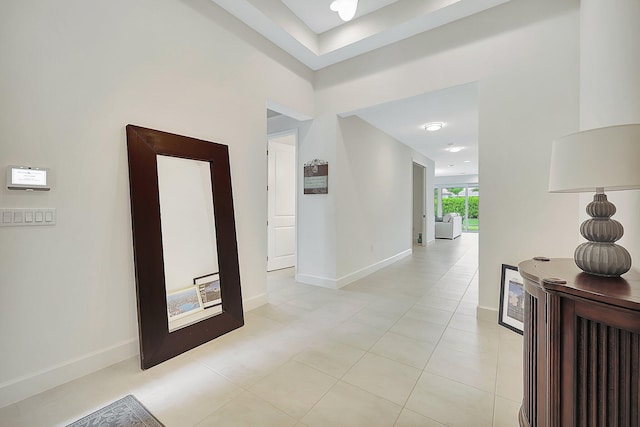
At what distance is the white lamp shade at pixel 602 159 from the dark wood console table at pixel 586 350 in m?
0.37

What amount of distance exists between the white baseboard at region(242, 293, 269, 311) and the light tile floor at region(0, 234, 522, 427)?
90 millimetres

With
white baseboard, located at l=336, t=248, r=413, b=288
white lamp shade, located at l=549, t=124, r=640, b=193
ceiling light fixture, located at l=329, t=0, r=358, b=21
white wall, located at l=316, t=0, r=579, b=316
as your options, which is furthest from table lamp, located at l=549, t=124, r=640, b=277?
white baseboard, located at l=336, t=248, r=413, b=288

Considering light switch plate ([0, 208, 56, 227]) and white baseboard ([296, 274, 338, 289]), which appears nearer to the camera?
light switch plate ([0, 208, 56, 227])

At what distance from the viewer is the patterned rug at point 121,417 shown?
142 cm

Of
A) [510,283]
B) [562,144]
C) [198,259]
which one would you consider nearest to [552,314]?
[562,144]

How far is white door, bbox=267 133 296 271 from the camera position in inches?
196

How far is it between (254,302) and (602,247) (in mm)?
2771

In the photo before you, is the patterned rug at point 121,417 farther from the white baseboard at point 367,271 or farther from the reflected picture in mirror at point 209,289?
the white baseboard at point 367,271

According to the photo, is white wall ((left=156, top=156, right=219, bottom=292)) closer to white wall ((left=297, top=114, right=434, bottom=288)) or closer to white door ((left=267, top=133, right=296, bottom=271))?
white wall ((left=297, top=114, right=434, bottom=288))

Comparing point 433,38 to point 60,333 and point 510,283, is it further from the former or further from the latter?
point 60,333

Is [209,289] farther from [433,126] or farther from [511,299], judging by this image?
[433,126]

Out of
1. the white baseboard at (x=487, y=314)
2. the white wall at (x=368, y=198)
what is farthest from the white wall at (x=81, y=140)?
the white baseboard at (x=487, y=314)

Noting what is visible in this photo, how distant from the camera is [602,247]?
1139mm

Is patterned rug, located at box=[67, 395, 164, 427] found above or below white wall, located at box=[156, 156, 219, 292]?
below
